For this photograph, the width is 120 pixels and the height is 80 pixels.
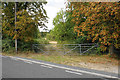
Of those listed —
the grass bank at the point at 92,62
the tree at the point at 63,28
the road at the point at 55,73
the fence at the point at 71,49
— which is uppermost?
the tree at the point at 63,28

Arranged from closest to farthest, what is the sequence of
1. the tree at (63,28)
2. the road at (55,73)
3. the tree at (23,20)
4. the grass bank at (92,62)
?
the road at (55,73) < the grass bank at (92,62) < the tree at (23,20) < the tree at (63,28)

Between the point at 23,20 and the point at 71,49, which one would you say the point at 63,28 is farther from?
the point at 23,20

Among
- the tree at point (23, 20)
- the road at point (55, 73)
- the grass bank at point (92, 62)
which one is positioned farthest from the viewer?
the tree at point (23, 20)

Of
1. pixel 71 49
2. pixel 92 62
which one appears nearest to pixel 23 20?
pixel 71 49

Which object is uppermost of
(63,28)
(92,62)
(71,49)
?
(63,28)

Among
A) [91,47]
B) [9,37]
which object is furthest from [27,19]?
[91,47]

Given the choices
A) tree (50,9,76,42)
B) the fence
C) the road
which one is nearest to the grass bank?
the road

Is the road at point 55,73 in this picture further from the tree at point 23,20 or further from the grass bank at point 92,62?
the tree at point 23,20

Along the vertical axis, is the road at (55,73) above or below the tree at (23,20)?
below

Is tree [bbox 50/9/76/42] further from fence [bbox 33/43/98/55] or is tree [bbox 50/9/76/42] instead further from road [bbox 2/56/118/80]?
road [bbox 2/56/118/80]

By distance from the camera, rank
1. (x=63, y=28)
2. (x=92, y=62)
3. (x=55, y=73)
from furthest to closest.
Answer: (x=63, y=28), (x=92, y=62), (x=55, y=73)

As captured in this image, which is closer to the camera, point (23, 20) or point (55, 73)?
point (55, 73)

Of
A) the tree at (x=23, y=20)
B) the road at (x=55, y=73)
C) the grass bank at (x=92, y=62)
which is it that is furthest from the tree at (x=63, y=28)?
the road at (x=55, y=73)

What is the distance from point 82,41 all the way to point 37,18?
5995 mm
